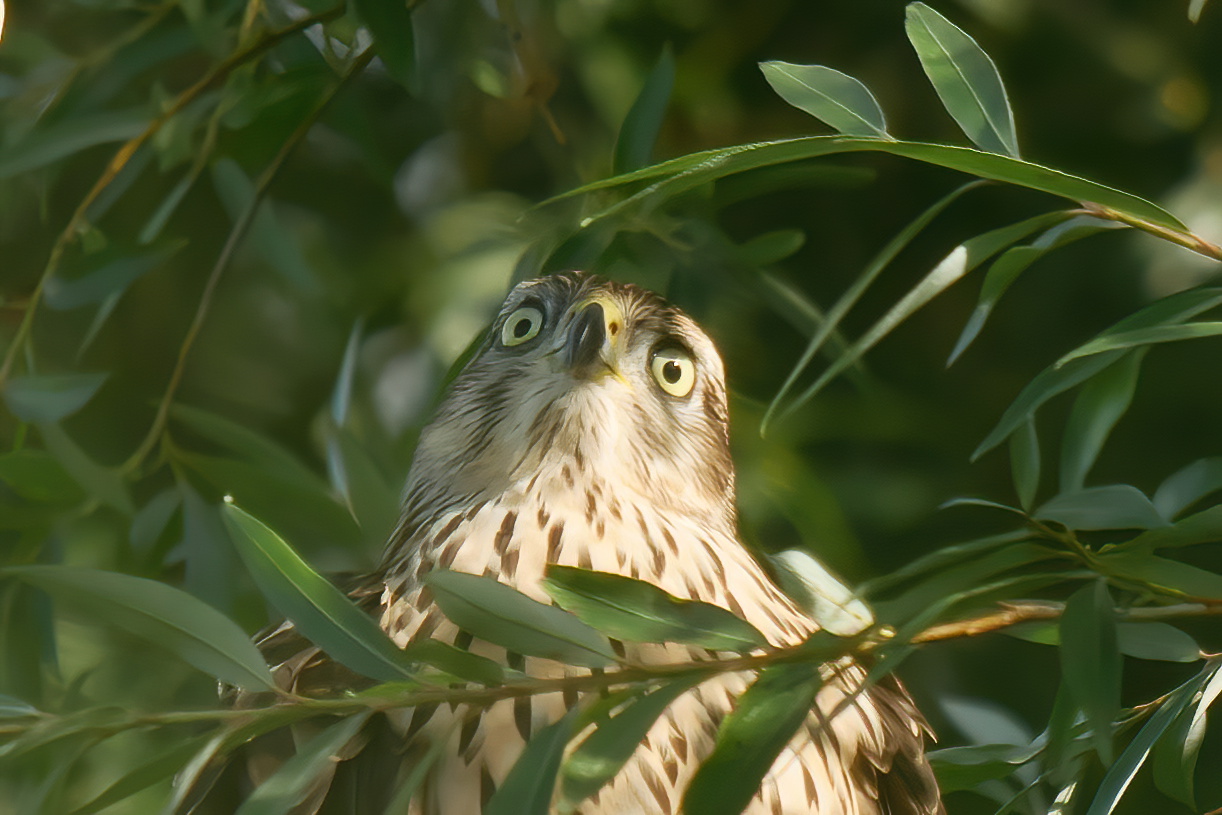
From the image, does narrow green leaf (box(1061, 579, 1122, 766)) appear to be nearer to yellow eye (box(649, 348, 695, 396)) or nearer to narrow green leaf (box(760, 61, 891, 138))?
narrow green leaf (box(760, 61, 891, 138))

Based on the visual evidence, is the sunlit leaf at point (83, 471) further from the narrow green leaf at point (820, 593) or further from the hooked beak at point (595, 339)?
the narrow green leaf at point (820, 593)

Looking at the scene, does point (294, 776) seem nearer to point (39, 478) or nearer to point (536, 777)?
point (536, 777)

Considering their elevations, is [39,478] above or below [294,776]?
above

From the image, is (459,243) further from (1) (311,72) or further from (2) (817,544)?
(2) (817,544)

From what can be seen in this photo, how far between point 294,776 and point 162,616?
162 mm

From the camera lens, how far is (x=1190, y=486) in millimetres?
1180

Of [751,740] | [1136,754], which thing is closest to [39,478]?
[751,740]

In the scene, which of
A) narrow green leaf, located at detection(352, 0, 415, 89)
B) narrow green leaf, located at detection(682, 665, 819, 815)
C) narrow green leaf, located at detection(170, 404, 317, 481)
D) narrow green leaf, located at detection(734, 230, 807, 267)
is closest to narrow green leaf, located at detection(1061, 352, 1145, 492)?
narrow green leaf, located at detection(682, 665, 819, 815)

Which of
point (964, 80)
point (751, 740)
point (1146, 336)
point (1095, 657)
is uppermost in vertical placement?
point (964, 80)

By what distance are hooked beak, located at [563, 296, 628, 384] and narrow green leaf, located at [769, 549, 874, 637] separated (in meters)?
0.47

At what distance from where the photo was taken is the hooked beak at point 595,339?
1.76m

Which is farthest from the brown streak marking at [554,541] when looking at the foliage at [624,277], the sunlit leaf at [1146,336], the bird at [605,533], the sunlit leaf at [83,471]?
the sunlit leaf at [1146,336]

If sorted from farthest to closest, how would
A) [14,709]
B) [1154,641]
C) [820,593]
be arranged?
[820,593]
[1154,641]
[14,709]

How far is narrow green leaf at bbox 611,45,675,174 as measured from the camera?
1612mm
